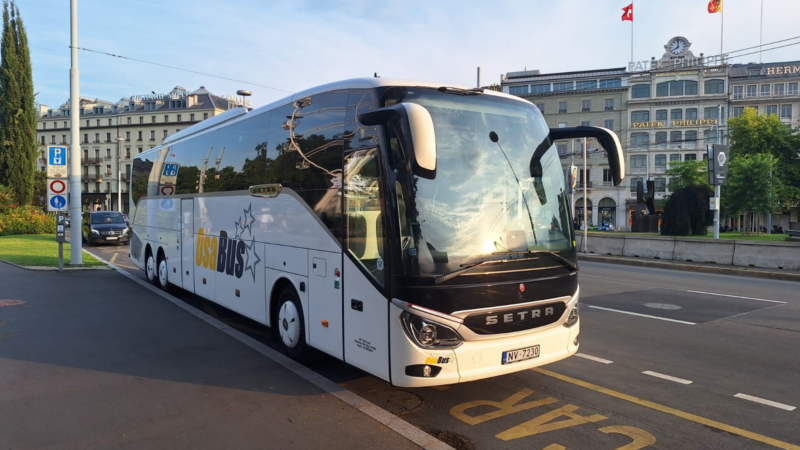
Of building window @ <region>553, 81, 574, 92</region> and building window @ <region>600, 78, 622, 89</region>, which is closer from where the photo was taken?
building window @ <region>600, 78, 622, 89</region>

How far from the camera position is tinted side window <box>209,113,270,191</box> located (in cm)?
779

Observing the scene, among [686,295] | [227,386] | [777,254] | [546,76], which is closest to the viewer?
[227,386]

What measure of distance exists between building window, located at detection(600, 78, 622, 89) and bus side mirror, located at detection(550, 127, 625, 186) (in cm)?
7906

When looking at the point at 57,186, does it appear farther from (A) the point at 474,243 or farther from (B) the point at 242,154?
(A) the point at 474,243

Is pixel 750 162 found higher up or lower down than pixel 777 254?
higher up

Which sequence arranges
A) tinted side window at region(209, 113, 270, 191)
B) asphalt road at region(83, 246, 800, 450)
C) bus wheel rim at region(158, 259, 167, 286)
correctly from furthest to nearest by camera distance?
bus wheel rim at region(158, 259, 167, 286), tinted side window at region(209, 113, 270, 191), asphalt road at region(83, 246, 800, 450)

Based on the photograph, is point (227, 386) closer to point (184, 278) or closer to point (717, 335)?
point (184, 278)

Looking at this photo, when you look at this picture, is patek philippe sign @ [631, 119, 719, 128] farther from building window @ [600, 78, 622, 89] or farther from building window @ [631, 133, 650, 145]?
building window @ [600, 78, 622, 89]

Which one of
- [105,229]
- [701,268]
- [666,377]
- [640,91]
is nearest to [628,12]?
[640,91]

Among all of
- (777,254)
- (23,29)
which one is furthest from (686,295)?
(23,29)

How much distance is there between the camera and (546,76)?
267 feet

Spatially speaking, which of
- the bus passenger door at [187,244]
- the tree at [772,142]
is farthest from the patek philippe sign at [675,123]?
the bus passenger door at [187,244]

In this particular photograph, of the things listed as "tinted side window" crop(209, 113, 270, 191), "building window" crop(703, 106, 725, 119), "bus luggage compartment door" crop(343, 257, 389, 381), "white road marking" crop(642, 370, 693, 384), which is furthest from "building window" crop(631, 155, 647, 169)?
"bus luggage compartment door" crop(343, 257, 389, 381)

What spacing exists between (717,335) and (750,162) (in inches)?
1556
